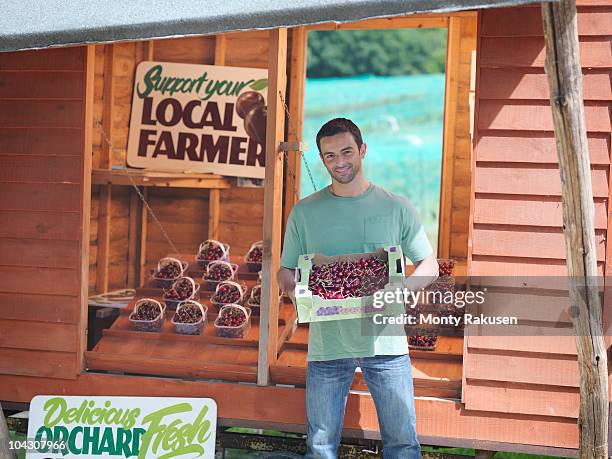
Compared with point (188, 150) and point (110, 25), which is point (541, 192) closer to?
point (110, 25)

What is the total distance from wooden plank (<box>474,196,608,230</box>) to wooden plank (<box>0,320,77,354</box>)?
93.9 inches

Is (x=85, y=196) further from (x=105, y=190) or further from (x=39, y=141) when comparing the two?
(x=105, y=190)

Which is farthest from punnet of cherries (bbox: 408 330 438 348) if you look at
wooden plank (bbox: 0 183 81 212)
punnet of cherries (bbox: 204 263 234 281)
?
wooden plank (bbox: 0 183 81 212)

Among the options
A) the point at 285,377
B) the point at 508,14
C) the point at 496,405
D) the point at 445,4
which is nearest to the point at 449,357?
the point at 496,405

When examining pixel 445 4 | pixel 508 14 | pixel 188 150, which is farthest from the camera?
pixel 188 150

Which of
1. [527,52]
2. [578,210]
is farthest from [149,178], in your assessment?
[578,210]

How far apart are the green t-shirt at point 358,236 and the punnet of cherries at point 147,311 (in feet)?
5.83

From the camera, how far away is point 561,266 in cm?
443

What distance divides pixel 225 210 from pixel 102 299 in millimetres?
1225

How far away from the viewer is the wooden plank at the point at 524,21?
4.29 metres

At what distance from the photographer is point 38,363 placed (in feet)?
16.9

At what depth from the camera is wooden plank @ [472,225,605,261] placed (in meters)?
4.42

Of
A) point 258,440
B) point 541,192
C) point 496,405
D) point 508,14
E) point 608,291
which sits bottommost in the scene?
point 258,440

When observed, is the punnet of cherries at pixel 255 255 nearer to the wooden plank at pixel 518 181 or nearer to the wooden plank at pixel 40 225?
the wooden plank at pixel 40 225
